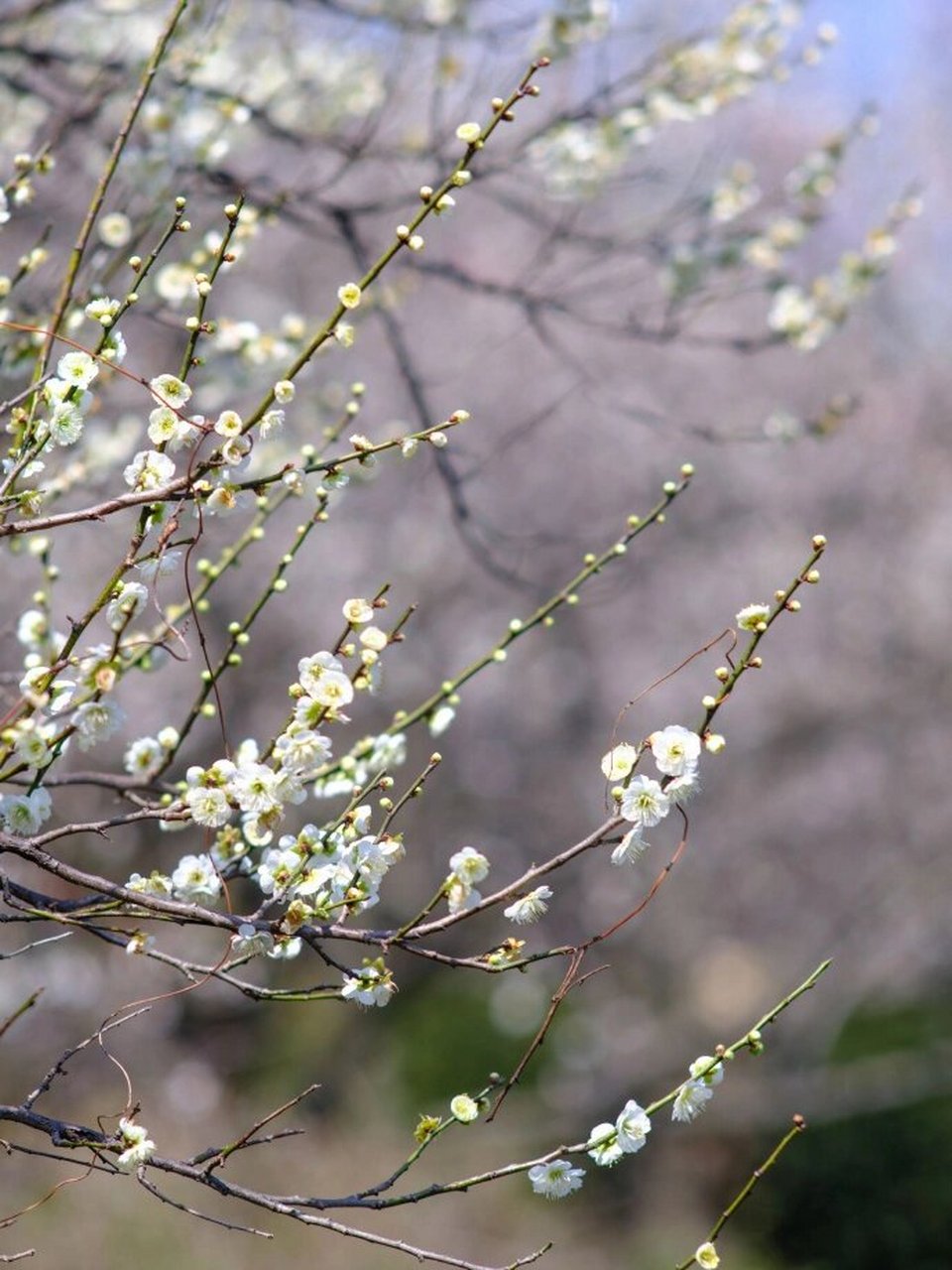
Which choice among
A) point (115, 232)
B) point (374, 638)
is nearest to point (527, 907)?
point (374, 638)

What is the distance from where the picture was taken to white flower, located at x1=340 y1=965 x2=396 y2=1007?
6.61 ft

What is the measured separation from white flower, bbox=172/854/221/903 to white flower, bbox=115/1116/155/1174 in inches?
13.6

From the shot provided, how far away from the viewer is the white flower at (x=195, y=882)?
2117 mm

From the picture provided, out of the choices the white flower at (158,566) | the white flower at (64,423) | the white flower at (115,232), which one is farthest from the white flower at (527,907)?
the white flower at (115,232)

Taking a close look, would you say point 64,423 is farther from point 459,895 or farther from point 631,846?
point 631,846

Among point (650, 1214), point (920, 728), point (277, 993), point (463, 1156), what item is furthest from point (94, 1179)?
point (277, 993)

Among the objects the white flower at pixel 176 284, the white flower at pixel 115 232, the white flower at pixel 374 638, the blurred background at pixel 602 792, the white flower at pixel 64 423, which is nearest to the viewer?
the white flower at pixel 64 423

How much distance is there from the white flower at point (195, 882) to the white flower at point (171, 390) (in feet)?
2.31

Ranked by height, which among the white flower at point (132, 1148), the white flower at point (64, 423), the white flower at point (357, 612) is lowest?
the white flower at point (132, 1148)

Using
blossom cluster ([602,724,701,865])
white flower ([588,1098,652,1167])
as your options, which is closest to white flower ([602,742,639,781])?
blossom cluster ([602,724,701,865])

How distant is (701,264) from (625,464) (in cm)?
847

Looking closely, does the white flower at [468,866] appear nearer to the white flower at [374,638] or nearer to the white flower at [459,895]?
the white flower at [459,895]

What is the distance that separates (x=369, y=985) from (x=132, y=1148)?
0.40 meters

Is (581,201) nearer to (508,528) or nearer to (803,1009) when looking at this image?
(803,1009)
